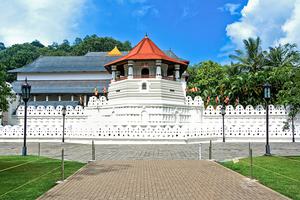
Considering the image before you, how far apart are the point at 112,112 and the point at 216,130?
1154 cm

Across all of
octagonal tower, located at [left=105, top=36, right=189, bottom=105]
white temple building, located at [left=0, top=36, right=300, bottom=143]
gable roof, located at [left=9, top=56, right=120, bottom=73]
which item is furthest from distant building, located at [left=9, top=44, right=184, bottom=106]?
octagonal tower, located at [left=105, top=36, right=189, bottom=105]

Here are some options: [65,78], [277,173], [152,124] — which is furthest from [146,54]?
[277,173]

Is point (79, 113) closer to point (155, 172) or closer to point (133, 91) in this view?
point (133, 91)

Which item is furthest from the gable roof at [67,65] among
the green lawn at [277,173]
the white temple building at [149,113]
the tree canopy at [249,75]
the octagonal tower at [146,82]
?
the green lawn at [277,173]

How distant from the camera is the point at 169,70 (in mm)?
42438

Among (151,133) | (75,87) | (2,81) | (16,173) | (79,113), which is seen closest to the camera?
(16,173)

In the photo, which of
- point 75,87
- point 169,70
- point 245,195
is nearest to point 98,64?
point 75,87

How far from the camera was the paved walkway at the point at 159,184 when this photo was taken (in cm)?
830

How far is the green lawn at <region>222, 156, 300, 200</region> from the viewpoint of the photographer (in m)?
9.02

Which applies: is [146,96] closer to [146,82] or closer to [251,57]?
[146,82]

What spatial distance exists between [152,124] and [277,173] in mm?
21960

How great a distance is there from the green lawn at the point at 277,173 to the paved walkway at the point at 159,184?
16.1 inches

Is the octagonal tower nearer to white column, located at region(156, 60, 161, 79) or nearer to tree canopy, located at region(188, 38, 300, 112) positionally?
white column, located at region(156, 60, 161, 79)

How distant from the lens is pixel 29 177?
35.7 feet
